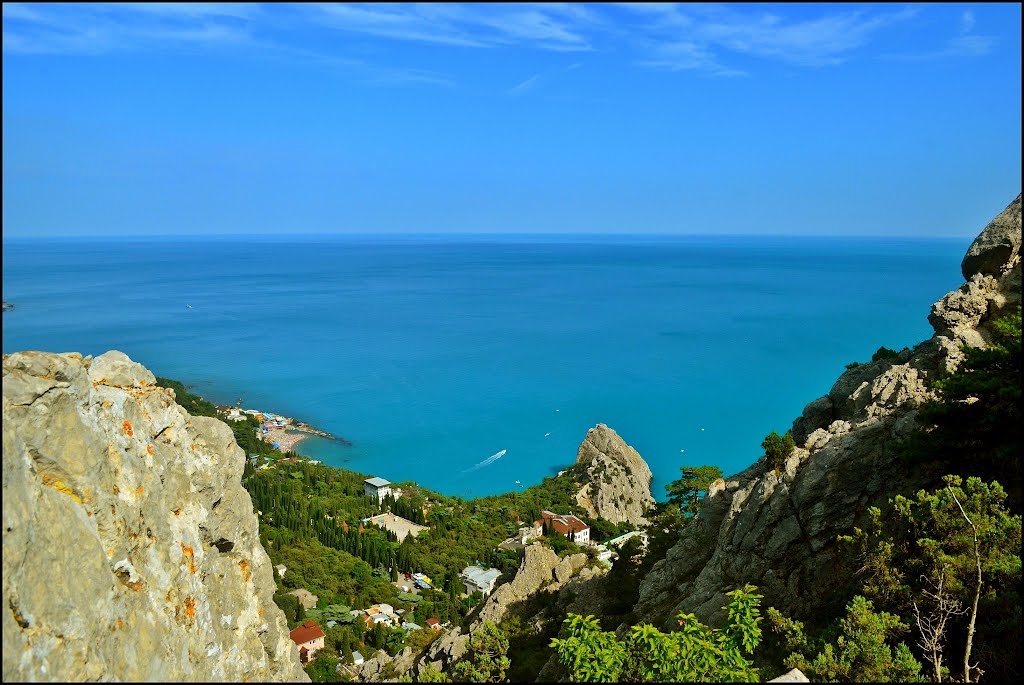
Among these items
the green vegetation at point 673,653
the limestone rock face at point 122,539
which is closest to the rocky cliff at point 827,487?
the green vegetation at point 673,653

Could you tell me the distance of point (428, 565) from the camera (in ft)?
117

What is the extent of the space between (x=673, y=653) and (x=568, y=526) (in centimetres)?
3301

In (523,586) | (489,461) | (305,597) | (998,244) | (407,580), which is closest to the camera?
(998,244)

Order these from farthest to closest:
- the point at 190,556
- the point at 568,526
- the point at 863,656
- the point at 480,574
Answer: the point at 568,526, the point at 480,574, the point at 190,556, the point at 863,656

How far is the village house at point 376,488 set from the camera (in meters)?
45.2

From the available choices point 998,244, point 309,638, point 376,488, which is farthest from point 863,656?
point 376,488

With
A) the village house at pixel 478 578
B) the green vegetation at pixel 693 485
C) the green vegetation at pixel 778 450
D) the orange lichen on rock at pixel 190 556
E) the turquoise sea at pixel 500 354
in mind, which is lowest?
the village house at pixel 478 578

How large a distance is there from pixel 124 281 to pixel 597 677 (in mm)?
181703

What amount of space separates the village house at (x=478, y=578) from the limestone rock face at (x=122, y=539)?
64.9 ft

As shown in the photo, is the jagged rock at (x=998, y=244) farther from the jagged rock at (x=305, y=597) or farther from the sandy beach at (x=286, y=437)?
the sandy beach at (x=286, y=437)

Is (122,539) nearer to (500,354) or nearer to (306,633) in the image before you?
(306,633)

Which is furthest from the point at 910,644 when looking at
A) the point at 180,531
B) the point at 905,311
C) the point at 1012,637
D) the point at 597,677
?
the point at 905,311

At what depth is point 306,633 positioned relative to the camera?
26312 millimetres

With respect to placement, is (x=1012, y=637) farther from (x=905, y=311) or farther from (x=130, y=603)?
(x=905, y=311)
